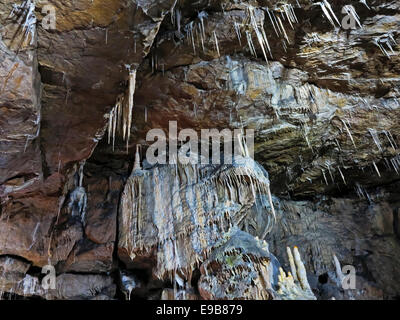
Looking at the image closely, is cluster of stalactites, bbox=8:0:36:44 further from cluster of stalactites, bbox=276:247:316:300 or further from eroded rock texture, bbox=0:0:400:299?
cluster of stalactites, bbox=276:247:316:300

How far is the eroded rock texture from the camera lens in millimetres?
4637

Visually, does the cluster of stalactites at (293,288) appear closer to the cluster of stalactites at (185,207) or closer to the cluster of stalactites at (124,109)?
the cluster of stalactites at (185,207)

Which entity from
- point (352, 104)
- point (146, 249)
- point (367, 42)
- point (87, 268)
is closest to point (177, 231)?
point (146, 249)

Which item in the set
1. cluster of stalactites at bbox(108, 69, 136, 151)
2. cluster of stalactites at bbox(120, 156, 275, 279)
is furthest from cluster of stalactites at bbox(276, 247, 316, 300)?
cluster of stalactites at bbox(108, 69, 136, 151)

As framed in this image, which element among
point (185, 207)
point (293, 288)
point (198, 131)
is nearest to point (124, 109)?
point (198, 131)

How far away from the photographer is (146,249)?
A: 22.0 ft

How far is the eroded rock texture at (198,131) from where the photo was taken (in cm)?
464

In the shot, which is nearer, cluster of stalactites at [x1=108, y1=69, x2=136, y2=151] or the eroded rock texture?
the eroded rock texture

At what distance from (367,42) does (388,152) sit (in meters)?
3.09

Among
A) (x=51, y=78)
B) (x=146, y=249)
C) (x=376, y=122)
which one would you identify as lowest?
(x=146, y=249)

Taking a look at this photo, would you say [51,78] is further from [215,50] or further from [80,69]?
[215,50]

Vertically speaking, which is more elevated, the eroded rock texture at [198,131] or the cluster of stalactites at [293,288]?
the eroded rock texture at [198,131]

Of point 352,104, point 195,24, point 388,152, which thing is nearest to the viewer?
point 195,24

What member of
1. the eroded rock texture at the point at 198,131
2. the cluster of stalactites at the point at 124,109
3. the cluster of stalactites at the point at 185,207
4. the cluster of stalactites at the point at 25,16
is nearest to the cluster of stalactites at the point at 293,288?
the eroded rock texture at the point at 198,131
